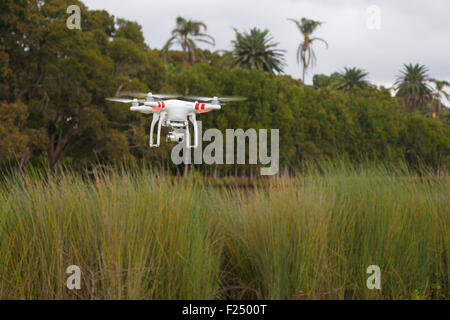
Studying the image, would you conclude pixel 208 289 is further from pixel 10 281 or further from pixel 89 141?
pixel 89 141

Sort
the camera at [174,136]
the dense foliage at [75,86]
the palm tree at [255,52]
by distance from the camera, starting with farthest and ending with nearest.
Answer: the palm tree at [255,52]
the dense foliage at [75,86]
the camera at [174,136]

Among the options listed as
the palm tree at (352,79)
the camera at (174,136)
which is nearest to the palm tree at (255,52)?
the palm tree at (352,79)

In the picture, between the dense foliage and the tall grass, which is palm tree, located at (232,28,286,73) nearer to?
the dense foliage

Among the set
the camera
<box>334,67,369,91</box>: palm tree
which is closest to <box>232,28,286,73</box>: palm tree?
<box>334,67,369,91</box>: palm tree

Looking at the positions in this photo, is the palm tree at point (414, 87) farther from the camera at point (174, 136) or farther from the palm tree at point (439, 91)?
the camera at point (174, 136)

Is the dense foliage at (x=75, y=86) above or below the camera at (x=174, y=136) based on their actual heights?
above

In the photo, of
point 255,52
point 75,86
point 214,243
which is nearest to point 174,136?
point 214,243

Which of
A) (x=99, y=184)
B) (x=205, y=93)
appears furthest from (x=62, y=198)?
(x=205, y=93)
